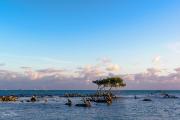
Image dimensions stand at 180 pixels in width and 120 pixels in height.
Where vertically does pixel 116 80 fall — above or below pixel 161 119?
above

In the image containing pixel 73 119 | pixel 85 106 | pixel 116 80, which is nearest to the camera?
pixel 73 119

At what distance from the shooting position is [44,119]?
59438 millimetres

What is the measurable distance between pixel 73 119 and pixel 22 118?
968 cm

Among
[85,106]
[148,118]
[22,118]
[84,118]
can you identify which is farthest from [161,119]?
[85,106]

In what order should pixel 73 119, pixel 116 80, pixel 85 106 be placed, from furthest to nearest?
pixel 116 80 < pixel 85 106 < pixel 73 119

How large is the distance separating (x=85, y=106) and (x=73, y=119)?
30.6m

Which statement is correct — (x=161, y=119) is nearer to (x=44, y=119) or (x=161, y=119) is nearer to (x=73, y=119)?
(x=73, y=119)

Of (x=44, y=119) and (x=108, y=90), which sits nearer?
(x=44, y=119)

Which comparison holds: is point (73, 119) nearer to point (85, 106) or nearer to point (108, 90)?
point (85, 106)

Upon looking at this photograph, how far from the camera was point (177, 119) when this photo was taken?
6109 centimetres

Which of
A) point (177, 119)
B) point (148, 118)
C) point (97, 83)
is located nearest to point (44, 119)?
point (148, 118)

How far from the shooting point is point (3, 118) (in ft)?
196

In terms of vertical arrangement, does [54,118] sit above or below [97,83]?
below

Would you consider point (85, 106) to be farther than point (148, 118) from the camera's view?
Yes
